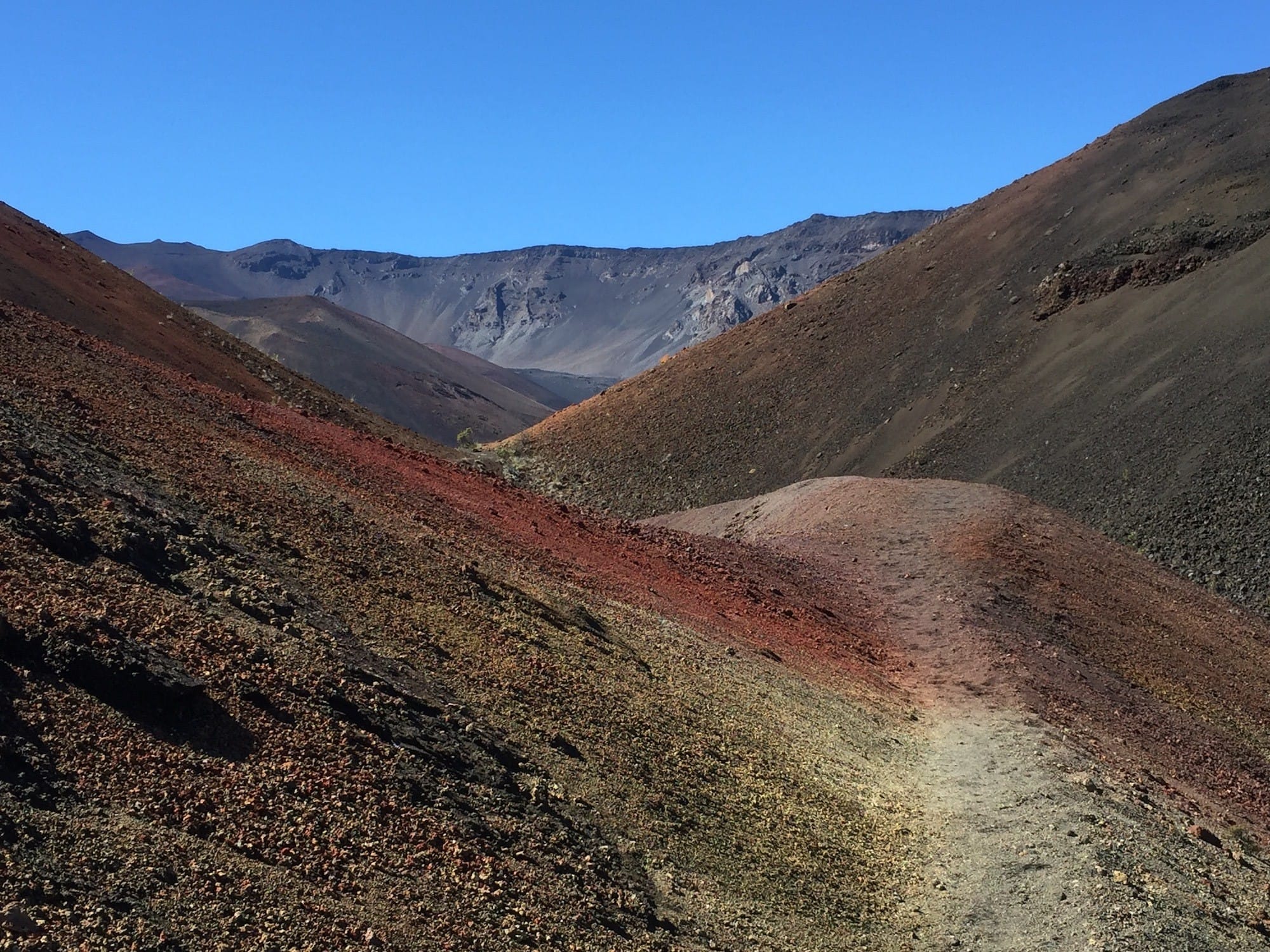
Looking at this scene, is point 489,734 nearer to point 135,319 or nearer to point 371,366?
point 135,319

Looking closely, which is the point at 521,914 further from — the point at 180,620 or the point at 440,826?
the point at 180,620

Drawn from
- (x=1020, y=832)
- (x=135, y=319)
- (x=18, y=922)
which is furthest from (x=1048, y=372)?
(x=18, y=922)

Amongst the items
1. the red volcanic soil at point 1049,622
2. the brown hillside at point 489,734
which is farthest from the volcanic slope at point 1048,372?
the brown hillside at point 489,734

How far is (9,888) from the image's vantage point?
5.48m

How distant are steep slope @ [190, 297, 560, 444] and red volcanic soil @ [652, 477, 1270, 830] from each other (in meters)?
73.8

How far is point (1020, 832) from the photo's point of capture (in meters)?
11.9

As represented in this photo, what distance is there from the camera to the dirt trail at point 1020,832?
393 inches

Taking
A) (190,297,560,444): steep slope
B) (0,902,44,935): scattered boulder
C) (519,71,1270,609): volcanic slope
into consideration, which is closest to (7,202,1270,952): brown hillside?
(0,902,44,935): scattered boulder

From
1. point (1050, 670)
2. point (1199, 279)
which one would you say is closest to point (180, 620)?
point (1050, 670)

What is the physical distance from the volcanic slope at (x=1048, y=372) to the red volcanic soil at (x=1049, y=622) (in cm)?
Answer: 680

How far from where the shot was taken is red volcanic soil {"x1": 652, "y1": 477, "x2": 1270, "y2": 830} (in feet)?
56.6

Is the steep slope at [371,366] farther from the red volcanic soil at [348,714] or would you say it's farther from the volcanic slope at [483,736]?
the red volcanic soil at [348,714]

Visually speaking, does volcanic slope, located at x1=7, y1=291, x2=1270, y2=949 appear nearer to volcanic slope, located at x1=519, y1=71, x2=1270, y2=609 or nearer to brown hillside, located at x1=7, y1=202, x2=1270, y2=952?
brown hillside, located at x1=7, y1=202, x2=1270, y2=952

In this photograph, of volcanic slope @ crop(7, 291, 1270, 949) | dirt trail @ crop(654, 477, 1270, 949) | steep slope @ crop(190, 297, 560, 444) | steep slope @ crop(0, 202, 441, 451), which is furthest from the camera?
steep slope @ crop(190, 297, 560, 444)
